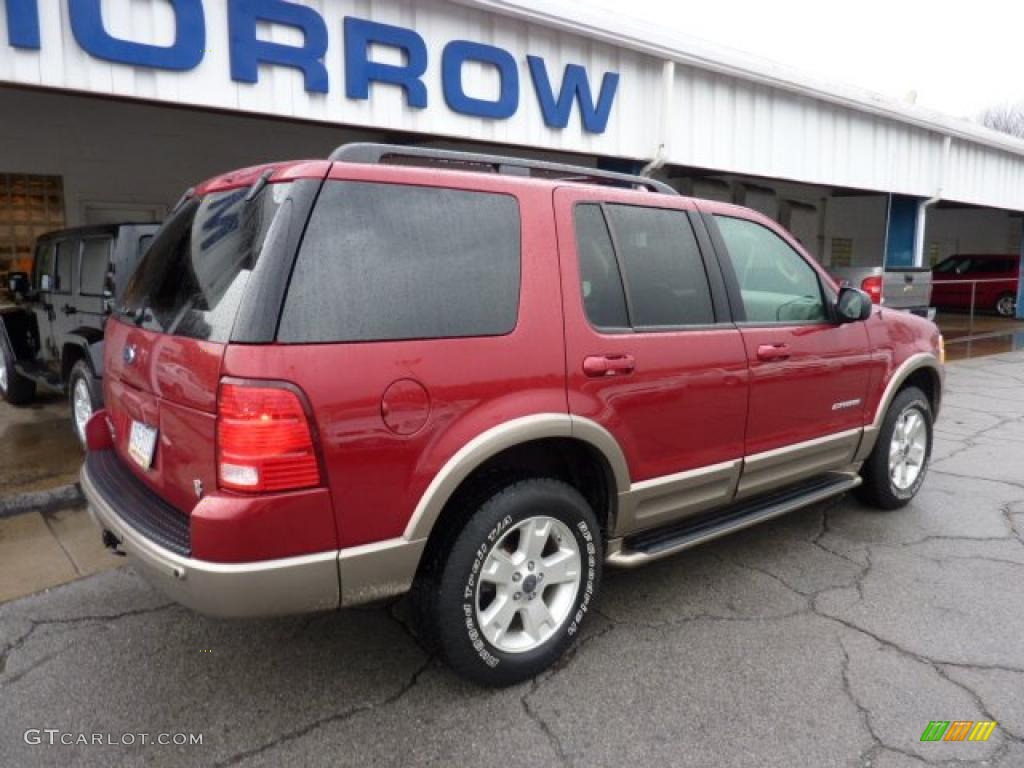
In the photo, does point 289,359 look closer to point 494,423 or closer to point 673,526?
point 494,423

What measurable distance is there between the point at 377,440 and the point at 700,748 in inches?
57.4

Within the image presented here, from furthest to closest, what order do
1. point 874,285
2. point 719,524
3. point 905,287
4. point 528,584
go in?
point 905,287 < point 874,285 < point 719,524 < point 528,584

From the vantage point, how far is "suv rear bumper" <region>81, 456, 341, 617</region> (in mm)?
2207

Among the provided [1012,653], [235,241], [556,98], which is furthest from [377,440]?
[556,98]

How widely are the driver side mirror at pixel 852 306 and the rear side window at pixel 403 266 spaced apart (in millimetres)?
2021

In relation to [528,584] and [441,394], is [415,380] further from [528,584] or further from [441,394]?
[528,584]

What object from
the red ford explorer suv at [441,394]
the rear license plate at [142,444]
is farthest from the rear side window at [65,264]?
the rear license plate at [142,444]

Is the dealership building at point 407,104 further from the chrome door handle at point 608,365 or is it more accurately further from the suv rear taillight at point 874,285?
the chrome door handle at point 608,365

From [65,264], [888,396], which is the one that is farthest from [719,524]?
[65,264]

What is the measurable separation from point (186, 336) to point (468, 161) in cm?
123

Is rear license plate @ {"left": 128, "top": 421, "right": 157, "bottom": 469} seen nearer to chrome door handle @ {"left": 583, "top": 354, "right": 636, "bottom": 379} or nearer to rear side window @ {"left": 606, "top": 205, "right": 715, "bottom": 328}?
chrome door handle @ {"left": 583, "top": 354, "right": 636, "bottom": 379}

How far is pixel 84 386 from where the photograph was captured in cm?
562

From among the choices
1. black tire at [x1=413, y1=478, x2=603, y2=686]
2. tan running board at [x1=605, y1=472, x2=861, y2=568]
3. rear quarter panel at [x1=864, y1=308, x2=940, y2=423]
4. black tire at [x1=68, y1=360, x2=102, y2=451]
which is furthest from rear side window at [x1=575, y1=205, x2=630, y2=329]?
black tire at [x1=68, y1=360, x2=102, y2=451]

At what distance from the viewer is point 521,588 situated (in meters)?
2.79
